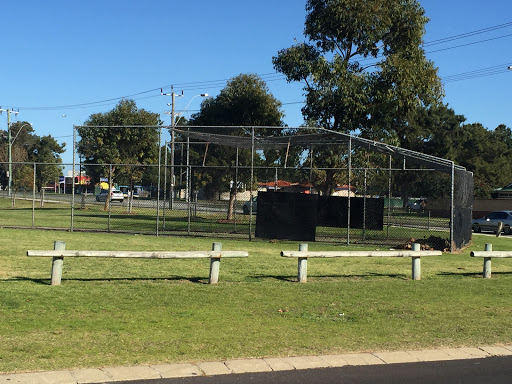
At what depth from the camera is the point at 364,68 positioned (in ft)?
79.6

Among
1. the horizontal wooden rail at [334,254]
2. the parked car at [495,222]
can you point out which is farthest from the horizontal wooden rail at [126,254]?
the parked car at [495,222]

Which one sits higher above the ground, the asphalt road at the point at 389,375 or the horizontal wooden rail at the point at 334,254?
the horizontal wooden rail at the point at 334,254

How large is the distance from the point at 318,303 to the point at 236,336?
2483mm

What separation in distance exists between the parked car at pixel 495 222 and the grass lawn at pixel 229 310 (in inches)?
808

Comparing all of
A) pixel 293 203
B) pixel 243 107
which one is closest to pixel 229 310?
pixel 293 203

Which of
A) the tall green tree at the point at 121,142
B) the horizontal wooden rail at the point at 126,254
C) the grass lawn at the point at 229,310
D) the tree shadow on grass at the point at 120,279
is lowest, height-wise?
the grass lawn at the point at 229,310

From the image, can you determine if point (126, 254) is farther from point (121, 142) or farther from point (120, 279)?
point (121, 142)

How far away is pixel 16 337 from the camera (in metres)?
6.46

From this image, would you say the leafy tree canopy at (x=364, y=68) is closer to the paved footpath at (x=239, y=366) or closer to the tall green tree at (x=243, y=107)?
the tall green tree at (x=243, y=107)

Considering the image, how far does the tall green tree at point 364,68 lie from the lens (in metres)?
23.4

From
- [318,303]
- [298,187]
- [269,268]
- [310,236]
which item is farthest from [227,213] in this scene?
[318,303]

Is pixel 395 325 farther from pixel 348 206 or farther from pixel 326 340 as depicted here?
pixel 348 206

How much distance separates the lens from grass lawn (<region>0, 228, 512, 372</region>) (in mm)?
6340

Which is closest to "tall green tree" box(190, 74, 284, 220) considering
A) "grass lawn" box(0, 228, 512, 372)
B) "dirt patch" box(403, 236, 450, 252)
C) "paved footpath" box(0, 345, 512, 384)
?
"dirt patch" box(403, 236, 450, 252)
